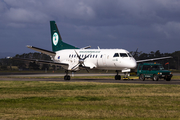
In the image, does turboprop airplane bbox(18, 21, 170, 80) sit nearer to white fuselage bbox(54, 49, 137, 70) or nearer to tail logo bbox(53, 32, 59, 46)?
white fuselage bbox(54, 49, 137, 70)

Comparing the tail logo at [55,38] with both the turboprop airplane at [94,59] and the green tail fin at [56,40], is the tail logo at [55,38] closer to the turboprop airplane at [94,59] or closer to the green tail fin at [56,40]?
the green tail fin at [56,40]

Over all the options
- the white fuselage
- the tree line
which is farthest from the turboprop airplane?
the tree line

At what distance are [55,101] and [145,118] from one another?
6.64m

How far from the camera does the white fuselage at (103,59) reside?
3653 cm

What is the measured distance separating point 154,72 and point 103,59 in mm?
7073

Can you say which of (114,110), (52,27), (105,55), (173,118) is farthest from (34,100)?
(52,27)

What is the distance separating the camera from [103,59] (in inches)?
1508

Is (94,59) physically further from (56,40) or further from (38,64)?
(38,64)

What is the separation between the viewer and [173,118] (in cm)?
1102

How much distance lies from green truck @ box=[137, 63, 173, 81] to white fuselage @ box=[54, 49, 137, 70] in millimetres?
2258

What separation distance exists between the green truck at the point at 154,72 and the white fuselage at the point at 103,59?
2258 millimetres

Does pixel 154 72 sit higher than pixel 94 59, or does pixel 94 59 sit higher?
pixel 94 59

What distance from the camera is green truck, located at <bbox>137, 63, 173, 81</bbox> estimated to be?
116 feet

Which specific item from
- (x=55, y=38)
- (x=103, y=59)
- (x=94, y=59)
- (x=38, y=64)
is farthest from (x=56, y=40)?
(x=38, y=64)
